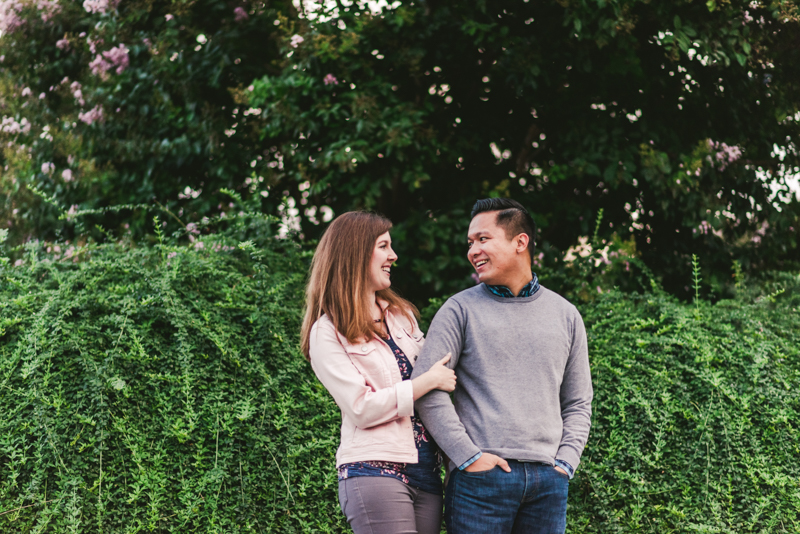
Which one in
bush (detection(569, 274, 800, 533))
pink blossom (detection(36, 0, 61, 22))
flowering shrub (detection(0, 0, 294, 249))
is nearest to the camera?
bush (detection(569, 274, 800, 533))

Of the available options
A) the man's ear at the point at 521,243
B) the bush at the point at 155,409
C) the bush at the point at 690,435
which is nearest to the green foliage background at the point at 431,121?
the bush at the point at 155,409

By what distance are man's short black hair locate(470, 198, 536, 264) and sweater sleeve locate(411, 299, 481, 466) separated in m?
0.31

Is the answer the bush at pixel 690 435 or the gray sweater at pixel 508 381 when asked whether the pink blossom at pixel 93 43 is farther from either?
the bush at pixel 690 435

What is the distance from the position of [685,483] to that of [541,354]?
1743 millimetres

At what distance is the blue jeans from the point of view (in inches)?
73.9

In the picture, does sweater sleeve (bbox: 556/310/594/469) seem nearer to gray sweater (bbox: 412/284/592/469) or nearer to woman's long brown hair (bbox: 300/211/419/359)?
gray sweater (bbox: 412/284/592/469)

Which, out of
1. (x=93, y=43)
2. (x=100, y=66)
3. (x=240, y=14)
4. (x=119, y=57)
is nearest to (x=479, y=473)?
(x=240, y=14)

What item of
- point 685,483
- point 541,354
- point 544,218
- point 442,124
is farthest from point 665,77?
point 541,354

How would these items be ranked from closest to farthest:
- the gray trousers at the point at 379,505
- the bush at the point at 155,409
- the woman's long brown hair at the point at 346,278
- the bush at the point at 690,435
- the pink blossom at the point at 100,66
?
the gray trousers at the point at 379,505 < the woman's long brown hair at the point at 346,278 < the bush at the point at 155,409 < the bush at the point at 690,435 < the pink blossom at the point at 100,66

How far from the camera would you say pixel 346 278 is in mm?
2061

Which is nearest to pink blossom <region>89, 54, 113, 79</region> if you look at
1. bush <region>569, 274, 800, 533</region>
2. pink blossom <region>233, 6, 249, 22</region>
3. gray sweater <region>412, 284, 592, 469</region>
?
pink blossom <region>233, 6, 249, 22</region>

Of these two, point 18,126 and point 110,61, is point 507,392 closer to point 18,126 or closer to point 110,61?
point 110,61

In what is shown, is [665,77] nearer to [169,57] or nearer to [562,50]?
[562,50]

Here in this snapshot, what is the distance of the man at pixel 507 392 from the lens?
189 cm
